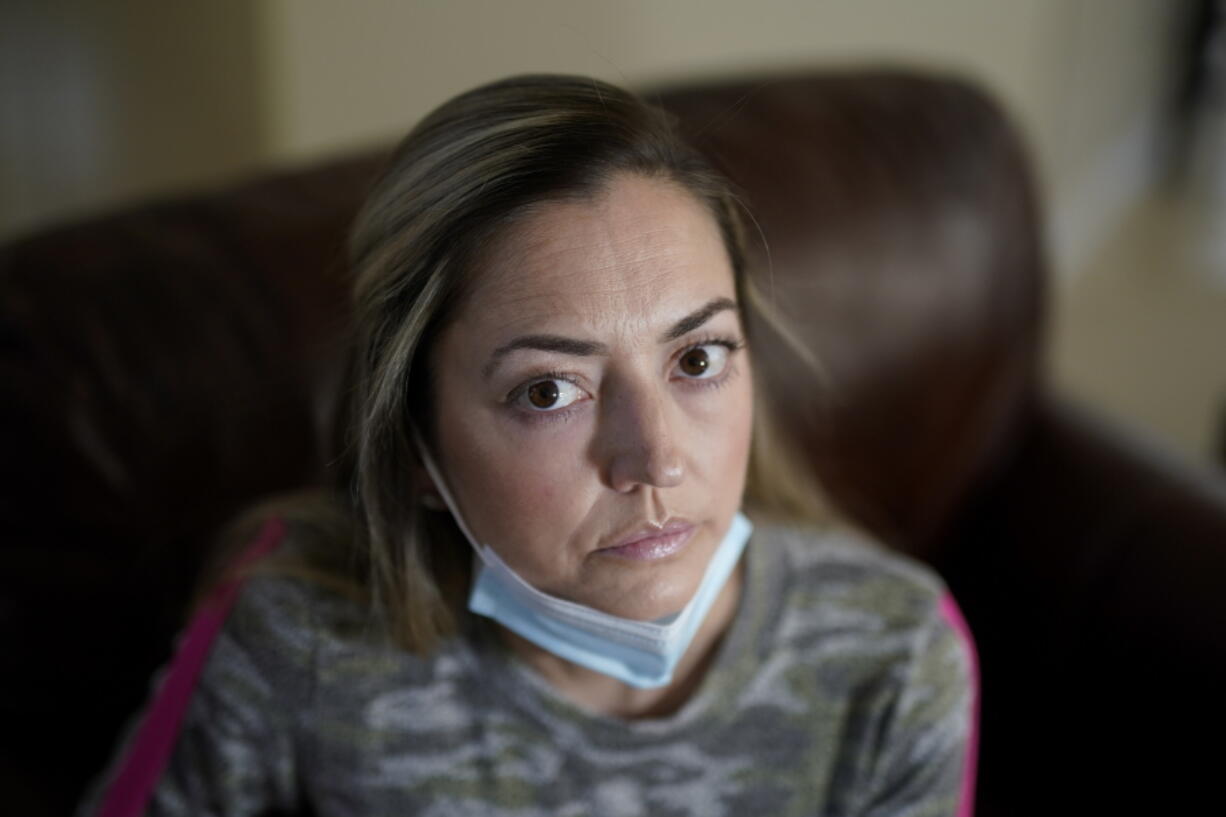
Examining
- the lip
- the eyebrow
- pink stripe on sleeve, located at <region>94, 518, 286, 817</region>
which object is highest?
the eyebrow

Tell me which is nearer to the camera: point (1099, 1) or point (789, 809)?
point (789, 809)

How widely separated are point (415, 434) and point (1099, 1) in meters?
2.02

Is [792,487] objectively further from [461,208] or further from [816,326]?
[461,208]

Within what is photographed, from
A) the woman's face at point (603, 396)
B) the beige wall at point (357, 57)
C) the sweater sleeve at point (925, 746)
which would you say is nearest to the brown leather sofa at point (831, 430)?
the woman's face at point (603, 396)

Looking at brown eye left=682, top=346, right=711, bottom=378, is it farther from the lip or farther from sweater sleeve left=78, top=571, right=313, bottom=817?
sweater sleeve left=78, top=571, right=313, bottom=817

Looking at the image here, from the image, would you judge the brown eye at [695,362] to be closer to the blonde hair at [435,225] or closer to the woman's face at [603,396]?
the woman's face at [603,396]

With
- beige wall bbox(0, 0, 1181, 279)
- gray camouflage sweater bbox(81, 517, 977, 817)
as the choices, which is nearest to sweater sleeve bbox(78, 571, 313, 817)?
gray camouflage sweater bbox(81, 517, 977, 817)

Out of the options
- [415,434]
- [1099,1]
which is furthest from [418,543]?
[1099,1]

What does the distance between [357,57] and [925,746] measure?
1440 mm

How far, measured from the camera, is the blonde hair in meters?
0.75

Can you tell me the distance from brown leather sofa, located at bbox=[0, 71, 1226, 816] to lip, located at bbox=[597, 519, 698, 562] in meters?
0.28

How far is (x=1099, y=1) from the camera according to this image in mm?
2305

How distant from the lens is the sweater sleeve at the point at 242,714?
0.94 metres

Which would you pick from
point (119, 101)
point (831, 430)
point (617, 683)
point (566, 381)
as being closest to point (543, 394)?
point (566, 381)
